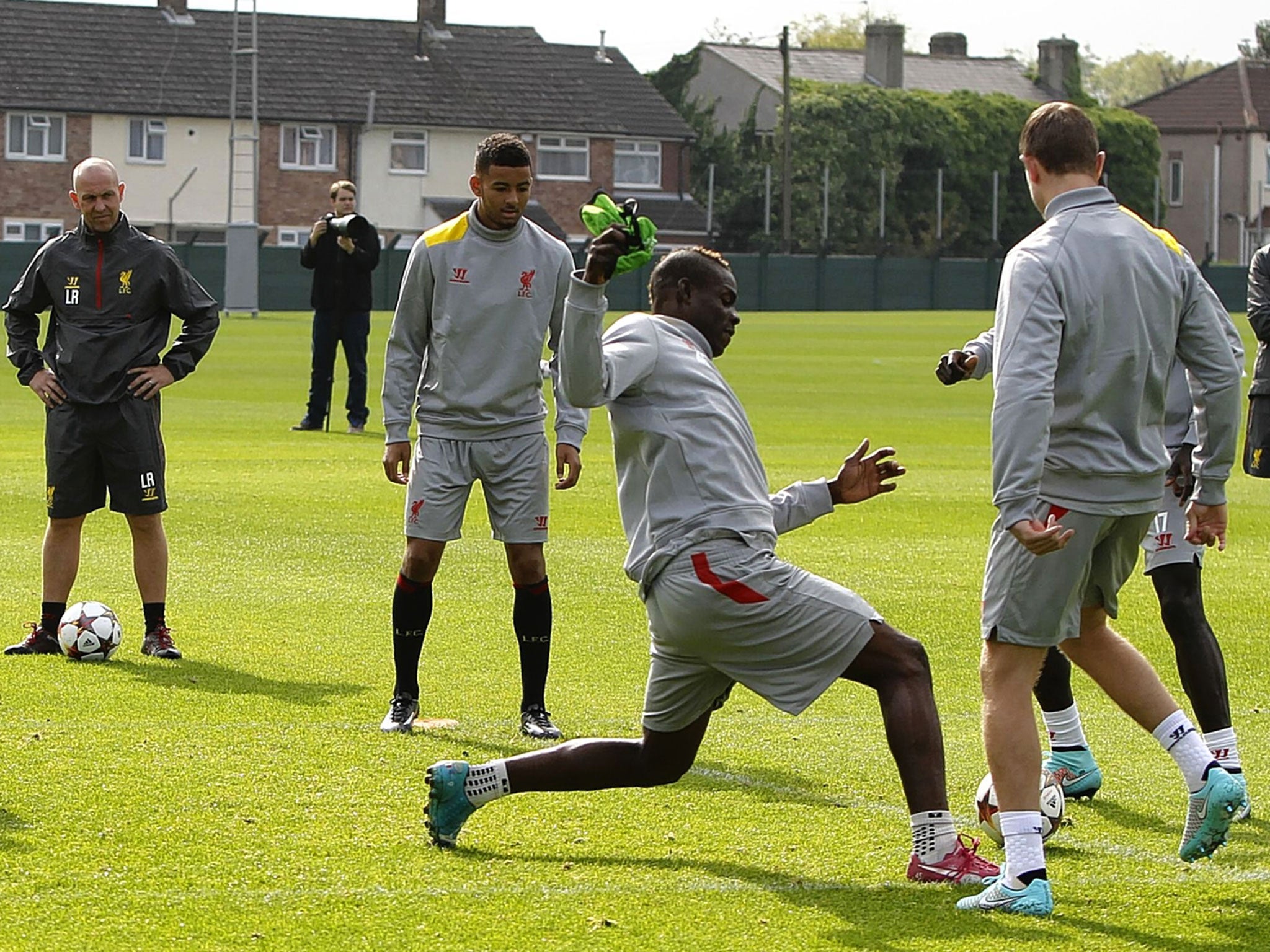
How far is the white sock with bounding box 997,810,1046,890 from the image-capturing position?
5605 millimetres

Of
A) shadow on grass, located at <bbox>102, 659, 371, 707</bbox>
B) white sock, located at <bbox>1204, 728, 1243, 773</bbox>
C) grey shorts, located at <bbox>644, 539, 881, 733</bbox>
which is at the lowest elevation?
shadow on grass, located at <bbox>102, 659, 371, 707</bbox>

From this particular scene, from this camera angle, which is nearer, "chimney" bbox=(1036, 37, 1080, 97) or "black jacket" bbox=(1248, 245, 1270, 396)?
"black jacket" bbox=(1248, 245, 1270, 396)

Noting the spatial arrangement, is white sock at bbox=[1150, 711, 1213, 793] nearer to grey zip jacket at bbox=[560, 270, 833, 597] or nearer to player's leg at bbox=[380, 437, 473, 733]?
grey zip jacket at bbox=[560, 270, 833, 597]

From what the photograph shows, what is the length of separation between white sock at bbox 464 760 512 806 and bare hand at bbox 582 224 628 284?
5.30ft

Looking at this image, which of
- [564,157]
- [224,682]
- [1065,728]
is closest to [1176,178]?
[564,157]

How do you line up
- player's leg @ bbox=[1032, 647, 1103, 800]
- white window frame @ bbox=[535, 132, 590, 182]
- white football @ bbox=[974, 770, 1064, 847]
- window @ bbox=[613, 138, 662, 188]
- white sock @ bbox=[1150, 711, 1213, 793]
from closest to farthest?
1. white sock @ bbox=[1150, 711, 1213, 793]
2. white football @ bbox=[974, 770, 1064, 847]
3. player's leg @ bbox=[1032, 647, 1103, 800]
4. white window frame @ bbox=[535, 132, 590, 182]
5. window @ bbox=[613, 138, 662, 188]

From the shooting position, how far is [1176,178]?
102m

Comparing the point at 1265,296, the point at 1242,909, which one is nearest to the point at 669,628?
the point at 1242,909

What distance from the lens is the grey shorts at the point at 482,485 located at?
809 cm

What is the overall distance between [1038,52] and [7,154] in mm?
54064

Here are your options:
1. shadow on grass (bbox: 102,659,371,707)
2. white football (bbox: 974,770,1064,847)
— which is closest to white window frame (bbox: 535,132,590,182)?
shadow on grass (bbox: 102,659,371,707)

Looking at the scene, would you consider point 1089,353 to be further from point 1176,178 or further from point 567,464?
point 1176,178

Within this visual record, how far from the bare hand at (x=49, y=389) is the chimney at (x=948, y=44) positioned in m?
104

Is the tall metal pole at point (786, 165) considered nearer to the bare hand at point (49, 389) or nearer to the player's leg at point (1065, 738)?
the bare hand at point (49, 389)
